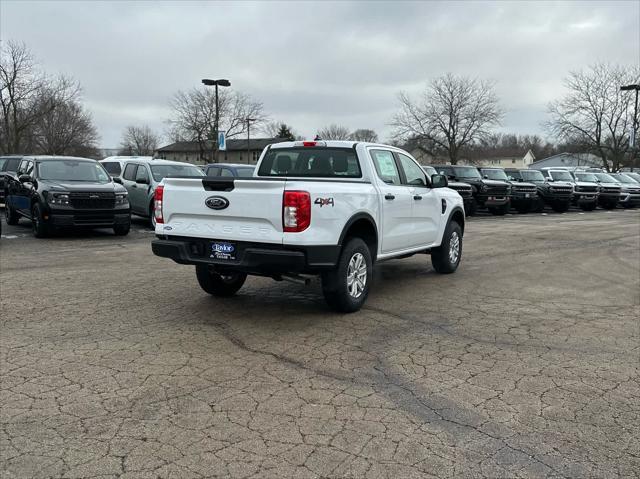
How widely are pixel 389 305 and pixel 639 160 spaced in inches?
2142

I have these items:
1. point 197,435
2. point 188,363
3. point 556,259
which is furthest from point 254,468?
point 556,259

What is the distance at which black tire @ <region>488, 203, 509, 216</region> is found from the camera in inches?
878

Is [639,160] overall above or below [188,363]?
above

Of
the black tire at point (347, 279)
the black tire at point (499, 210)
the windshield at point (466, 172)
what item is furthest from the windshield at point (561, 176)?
the black tire at point (347, 279)

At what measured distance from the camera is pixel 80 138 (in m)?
57.0

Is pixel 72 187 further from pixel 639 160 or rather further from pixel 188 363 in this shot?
pixel 639 160

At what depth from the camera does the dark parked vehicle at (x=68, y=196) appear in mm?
12125

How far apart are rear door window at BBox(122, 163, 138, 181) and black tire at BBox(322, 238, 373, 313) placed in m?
11.0

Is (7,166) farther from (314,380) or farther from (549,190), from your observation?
(549,190)

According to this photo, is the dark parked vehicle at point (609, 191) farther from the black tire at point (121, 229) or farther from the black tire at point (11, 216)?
the black tire at point (11, 216)

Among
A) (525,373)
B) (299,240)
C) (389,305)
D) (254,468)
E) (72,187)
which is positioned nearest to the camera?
(254,468)

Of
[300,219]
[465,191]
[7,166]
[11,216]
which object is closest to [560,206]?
[465,191]

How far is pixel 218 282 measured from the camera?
697 centimetres

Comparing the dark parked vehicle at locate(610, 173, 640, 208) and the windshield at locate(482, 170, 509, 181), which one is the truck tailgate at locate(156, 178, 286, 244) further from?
the dark parked vehicle at locate(610, 173, 640, 208)
